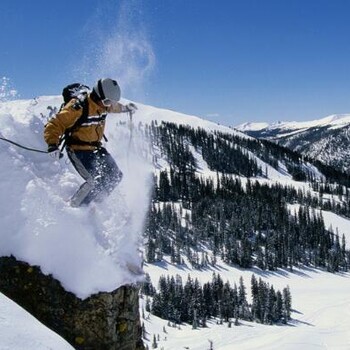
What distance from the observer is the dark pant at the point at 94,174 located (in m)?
10.2

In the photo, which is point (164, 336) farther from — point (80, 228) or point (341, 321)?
point (80, 228)

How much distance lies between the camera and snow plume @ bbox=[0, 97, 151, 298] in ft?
29.0

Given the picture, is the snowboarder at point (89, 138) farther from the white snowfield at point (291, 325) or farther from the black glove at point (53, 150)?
the white snowfield at point (291, 325)

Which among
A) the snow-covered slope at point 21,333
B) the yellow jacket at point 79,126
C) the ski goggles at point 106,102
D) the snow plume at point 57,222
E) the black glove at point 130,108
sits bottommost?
the snow-covered slope at point 21,333

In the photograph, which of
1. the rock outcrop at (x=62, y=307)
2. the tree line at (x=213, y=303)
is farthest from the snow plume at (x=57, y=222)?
the tree line at (x=213, y=303)

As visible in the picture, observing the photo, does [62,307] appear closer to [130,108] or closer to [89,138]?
[89,138]

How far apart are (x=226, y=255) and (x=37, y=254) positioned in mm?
150091

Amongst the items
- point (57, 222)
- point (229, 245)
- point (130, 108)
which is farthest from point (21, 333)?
point (229, 245)

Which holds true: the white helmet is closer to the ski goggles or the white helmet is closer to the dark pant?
the ski goggles

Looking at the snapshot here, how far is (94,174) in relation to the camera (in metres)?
10.6

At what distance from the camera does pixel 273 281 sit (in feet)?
477

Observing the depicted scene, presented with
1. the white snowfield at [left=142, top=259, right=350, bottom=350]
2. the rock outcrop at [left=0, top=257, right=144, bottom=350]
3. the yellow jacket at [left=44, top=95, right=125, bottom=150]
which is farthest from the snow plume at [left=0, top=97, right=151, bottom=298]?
the white snowfield at [left=142, top=259, right=350, bottom=350]

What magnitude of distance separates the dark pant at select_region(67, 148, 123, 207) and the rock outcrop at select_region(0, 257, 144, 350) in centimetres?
197

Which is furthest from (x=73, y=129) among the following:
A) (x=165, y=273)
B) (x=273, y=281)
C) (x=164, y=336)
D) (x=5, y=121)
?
(x=273, y=281)
